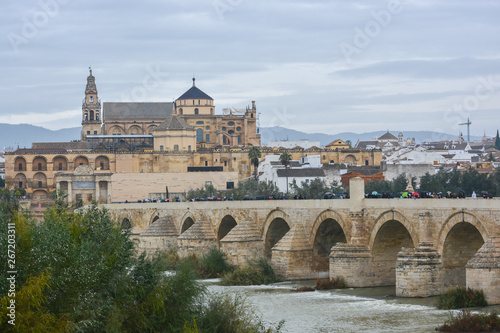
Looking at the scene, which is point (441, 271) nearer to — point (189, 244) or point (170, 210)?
point (189, 244)

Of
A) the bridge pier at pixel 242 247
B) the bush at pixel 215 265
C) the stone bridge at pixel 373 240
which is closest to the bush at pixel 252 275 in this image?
the stone bridge at pixel 373 240

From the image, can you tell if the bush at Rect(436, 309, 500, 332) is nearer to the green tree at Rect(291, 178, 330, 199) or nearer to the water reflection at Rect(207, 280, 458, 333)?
the water reflection at Rect(207, 280, 458, 333)

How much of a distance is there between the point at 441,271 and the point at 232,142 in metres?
96.9

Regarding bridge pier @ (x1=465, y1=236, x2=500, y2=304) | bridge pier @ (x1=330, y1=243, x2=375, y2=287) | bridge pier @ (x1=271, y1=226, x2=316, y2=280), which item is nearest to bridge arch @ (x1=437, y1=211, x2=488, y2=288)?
bridge pier @ (x1=465, y1=236, x2=500, y2=304)

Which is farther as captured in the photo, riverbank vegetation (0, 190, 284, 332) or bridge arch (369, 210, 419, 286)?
bridge arch (369, 210, 419, 286)

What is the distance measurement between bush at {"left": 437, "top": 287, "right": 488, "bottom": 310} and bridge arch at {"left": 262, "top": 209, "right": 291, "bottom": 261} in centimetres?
1585

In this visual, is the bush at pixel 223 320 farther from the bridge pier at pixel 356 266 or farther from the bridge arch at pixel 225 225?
the bridge arch at pixel 225 225

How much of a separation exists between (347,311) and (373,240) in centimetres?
574

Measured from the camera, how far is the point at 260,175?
10144 cm

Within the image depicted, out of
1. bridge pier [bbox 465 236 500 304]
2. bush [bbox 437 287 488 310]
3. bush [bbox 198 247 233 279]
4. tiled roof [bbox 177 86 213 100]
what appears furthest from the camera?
tiled roof [bbox 177 86 213 100]

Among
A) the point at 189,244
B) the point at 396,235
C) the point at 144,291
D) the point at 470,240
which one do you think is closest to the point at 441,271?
the point at 470,240

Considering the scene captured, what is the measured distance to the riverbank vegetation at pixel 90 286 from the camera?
65.0 ft

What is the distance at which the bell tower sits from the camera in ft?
439

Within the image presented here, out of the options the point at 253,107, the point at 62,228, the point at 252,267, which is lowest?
the point at 252,267
